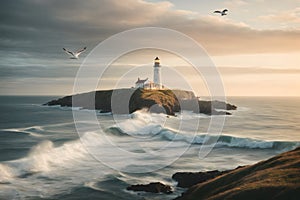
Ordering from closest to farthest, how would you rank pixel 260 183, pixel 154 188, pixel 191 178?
pixel 260 183, pixel 154 188, pixel 191 178

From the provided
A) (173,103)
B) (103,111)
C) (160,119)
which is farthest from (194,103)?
(160,119)

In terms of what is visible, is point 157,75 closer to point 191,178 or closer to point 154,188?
point 191,178

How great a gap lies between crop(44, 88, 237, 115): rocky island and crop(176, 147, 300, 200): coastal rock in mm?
94491

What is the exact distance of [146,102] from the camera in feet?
426

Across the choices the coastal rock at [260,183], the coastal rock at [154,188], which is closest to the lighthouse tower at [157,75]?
the coastal rock at [154,188]

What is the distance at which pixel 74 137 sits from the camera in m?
82.9

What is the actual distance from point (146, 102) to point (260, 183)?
102 metres

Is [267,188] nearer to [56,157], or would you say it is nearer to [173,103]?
[56,157]

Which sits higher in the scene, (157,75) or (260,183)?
(157,75)

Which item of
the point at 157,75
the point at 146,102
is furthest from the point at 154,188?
the point at 157,75

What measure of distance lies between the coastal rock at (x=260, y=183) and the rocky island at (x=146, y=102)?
310ft

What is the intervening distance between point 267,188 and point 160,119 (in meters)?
93.0

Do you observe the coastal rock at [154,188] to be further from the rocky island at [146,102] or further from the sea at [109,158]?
the rocky island at [146,102]

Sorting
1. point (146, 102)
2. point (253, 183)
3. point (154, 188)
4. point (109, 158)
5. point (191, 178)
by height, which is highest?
point (146, 102)
